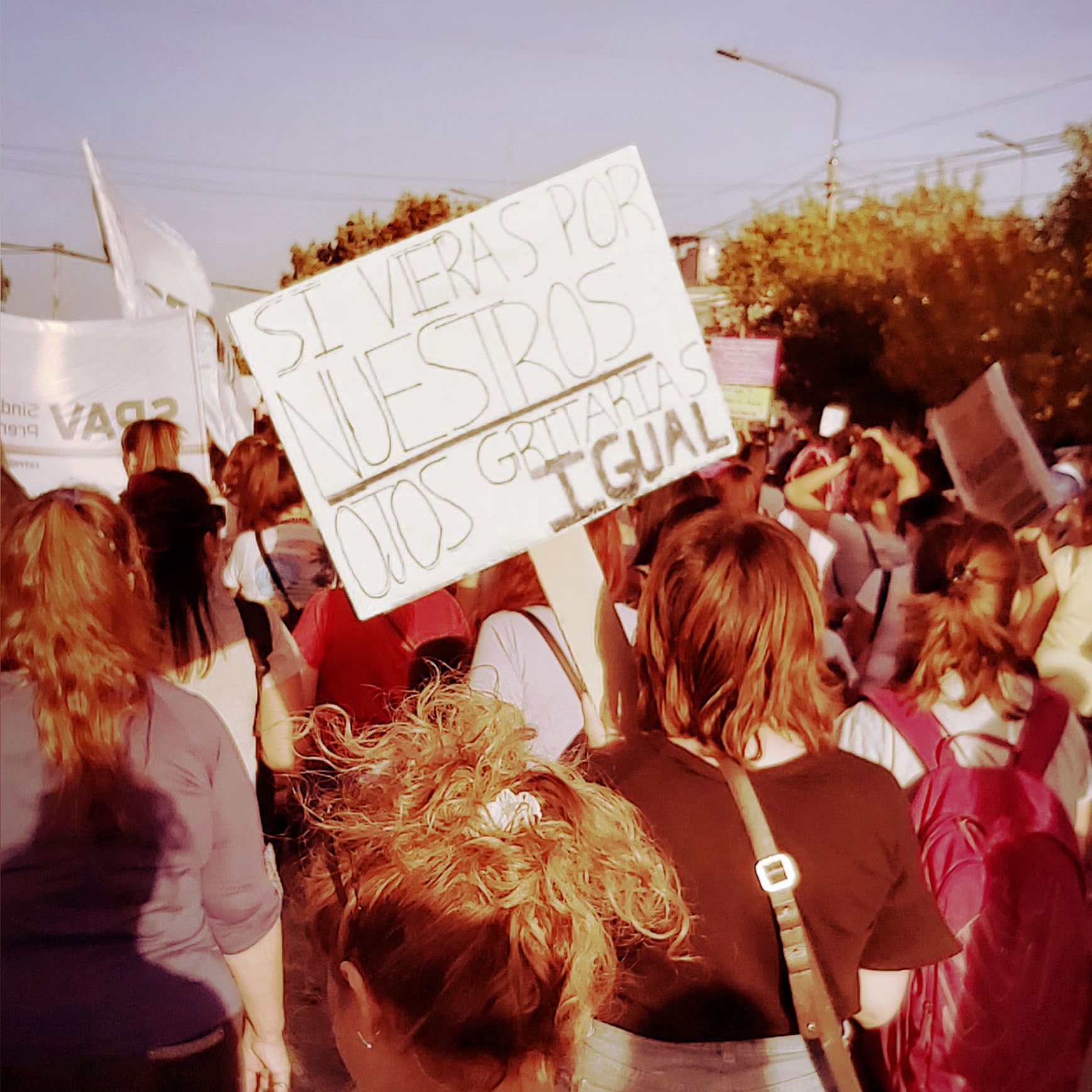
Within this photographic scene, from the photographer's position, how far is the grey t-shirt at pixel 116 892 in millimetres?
1729

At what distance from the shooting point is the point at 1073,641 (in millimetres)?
3473

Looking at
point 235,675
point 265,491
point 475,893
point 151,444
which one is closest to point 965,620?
point 475,893

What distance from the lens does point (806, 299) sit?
33.5 metres

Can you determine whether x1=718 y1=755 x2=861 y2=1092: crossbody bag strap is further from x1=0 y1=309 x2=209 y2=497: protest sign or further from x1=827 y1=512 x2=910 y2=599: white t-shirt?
x1=0 y1=309 x2=209 y2=497: protest sign

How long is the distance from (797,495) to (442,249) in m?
3.70

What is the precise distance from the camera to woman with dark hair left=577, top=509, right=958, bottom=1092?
5.44 ft

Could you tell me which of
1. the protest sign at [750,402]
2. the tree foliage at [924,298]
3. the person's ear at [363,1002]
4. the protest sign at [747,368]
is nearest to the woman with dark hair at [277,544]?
the person's ear at [363,1002]

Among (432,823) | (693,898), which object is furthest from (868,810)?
(432,823)

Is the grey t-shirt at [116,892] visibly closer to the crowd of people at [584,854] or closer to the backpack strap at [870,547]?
the crowd of people at [584,854]

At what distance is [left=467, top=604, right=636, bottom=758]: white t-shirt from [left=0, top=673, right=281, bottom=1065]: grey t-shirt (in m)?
0.69

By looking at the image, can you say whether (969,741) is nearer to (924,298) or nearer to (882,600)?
(882,600)

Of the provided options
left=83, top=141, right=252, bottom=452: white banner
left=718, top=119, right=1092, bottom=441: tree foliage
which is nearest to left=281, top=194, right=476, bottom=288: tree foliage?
left=718, top=119, right=1092, bottom=441: tree foliage

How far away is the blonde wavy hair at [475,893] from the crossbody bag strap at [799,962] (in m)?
0.31

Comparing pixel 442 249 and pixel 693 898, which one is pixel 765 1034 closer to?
pixel 693 898
